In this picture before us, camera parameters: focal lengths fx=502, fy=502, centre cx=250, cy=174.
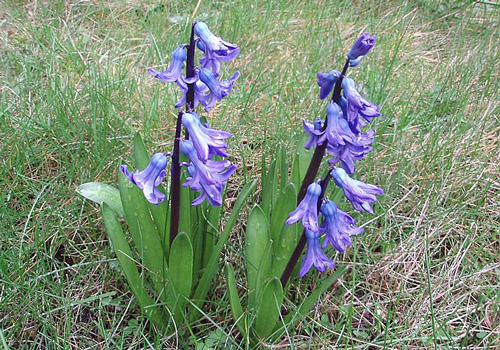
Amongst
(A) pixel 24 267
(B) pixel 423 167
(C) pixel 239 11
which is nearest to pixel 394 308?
(B) pixel 423 167

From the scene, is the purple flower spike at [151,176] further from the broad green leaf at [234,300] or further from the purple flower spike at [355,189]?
the purple flower spike at [355,189]

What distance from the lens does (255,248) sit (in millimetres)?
2207

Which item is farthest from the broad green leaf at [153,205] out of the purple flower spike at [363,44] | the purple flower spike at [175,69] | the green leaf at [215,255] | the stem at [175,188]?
the purple flower spike at [363,44]

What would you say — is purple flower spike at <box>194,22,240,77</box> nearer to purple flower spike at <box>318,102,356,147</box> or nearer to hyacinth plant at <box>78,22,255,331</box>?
hyacinth plant at <box>78,22,255,331</box>

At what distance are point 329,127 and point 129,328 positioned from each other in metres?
1.31

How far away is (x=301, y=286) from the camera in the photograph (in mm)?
2559

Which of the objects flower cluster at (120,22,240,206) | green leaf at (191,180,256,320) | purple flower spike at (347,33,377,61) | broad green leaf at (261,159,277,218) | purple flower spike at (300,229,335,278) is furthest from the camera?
broad green leaf at (261,159,277,218)

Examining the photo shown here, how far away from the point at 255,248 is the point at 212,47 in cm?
89

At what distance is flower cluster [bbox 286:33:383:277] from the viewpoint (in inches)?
70.5

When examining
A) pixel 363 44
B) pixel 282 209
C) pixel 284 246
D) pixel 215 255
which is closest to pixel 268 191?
pixel 282 209

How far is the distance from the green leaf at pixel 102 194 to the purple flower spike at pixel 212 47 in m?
0.87

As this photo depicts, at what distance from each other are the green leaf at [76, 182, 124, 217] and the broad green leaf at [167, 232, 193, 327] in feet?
1.61

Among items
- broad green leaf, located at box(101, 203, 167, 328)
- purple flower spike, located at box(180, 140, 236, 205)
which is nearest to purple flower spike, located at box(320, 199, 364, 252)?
purple flower spike, located at box(180, 140, 236, 205)

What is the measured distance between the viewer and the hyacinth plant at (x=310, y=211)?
5.94ft
